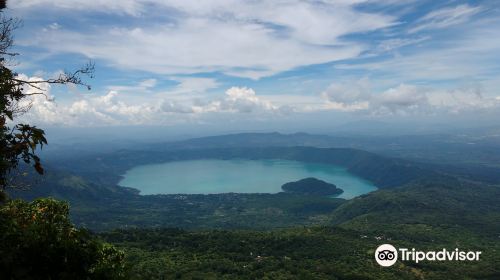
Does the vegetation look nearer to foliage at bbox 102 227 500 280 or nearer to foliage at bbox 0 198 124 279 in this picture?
foliage at bbox 0 198 124 279

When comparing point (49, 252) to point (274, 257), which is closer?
point (49, 252)

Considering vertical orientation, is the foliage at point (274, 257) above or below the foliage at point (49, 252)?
below

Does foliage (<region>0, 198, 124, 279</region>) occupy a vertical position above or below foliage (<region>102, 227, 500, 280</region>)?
above

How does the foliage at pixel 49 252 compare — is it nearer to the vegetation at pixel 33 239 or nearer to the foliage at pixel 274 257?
the vegetation at pixel 33 239

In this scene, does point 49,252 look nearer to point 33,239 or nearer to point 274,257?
point 33,239

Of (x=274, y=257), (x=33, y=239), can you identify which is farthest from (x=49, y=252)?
(x=274, y=257)

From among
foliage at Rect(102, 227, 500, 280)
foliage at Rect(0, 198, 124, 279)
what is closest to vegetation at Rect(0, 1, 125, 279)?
foliage at Rect(0, 198, 124, 279)

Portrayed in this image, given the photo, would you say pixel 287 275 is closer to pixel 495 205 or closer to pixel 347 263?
pixel 347 263

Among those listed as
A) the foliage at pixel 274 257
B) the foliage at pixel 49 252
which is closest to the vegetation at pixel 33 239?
the foliage at pixel 49 252

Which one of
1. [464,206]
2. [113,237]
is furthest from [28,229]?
[464,206]
